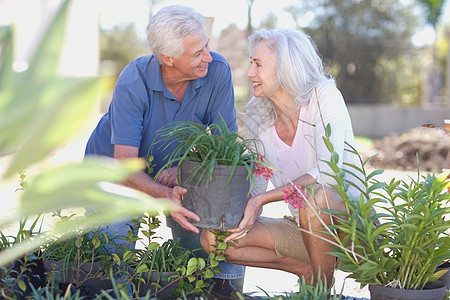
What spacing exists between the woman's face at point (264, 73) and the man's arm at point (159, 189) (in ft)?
1.81

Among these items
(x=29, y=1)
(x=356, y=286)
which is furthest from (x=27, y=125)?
(x=29, y=1)

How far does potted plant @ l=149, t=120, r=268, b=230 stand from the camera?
7.72 ft

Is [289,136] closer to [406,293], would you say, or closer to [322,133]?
[322,133]

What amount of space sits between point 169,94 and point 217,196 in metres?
0.75

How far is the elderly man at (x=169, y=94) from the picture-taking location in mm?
2865

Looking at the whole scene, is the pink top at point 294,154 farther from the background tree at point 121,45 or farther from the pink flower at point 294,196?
the background tree at point 121,45

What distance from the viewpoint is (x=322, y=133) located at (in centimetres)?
264

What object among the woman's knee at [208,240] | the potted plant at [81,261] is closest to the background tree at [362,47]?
the woman's knee at [208,240]

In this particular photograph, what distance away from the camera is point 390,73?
16844 millimetres

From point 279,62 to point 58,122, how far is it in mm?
1684

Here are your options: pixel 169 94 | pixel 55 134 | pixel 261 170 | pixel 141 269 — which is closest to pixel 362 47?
pixel 169 94

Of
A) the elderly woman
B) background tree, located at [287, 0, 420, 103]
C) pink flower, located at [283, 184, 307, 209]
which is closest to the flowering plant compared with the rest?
pink flower, located at [283, 184, 307, 209]

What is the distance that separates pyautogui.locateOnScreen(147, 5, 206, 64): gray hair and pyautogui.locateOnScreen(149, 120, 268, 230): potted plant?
1.77 feet

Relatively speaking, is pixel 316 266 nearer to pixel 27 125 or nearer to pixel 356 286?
pixel 356 286
